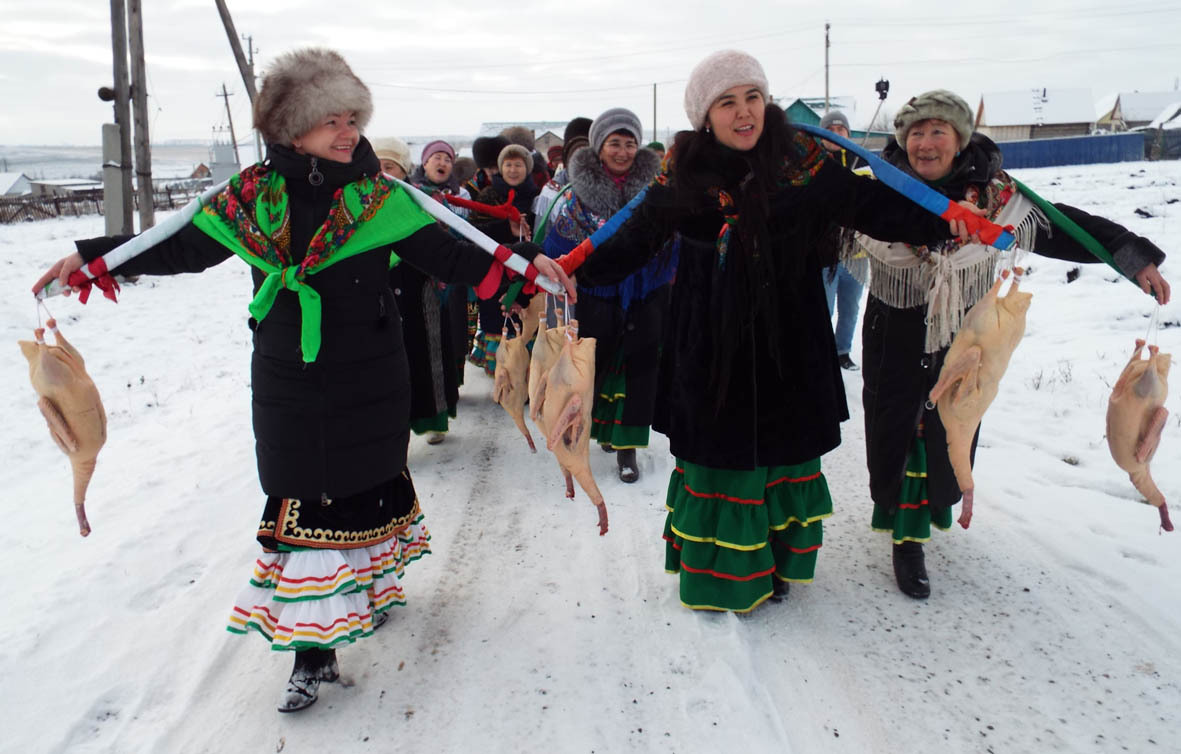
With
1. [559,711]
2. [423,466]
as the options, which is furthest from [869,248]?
[423,466]

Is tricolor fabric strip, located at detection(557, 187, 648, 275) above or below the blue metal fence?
below

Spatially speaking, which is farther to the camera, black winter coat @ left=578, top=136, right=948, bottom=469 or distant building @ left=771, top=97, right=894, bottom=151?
distant building @ left=771, top=97, right=894, bottom=151

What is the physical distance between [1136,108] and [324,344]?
264 feet

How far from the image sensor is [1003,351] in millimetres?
2479

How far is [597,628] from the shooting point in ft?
9.75

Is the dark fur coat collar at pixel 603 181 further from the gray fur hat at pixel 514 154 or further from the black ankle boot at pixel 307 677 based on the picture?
the black ankle boot at pixel 307 677

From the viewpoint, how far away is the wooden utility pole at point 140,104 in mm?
10367

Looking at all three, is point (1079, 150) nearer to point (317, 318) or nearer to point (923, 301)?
point (923, 301)

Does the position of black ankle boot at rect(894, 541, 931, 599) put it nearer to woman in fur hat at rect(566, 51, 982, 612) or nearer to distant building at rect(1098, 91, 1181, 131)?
woman in fur hat at rect(566, 51, 982, 612)

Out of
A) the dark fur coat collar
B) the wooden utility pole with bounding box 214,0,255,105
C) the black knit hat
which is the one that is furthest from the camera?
the wooden utility pole with bounding box 214,0,255,105

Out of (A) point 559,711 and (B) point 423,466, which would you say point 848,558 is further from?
(B) point 423,466

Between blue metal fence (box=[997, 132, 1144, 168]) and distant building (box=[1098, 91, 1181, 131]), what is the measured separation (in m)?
32.5

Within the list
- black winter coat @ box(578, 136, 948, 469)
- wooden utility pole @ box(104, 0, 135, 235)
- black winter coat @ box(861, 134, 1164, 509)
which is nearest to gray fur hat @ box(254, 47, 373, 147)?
black winter coat @ box(578, 136, 948, 469)

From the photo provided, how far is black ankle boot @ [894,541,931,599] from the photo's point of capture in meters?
3.13
